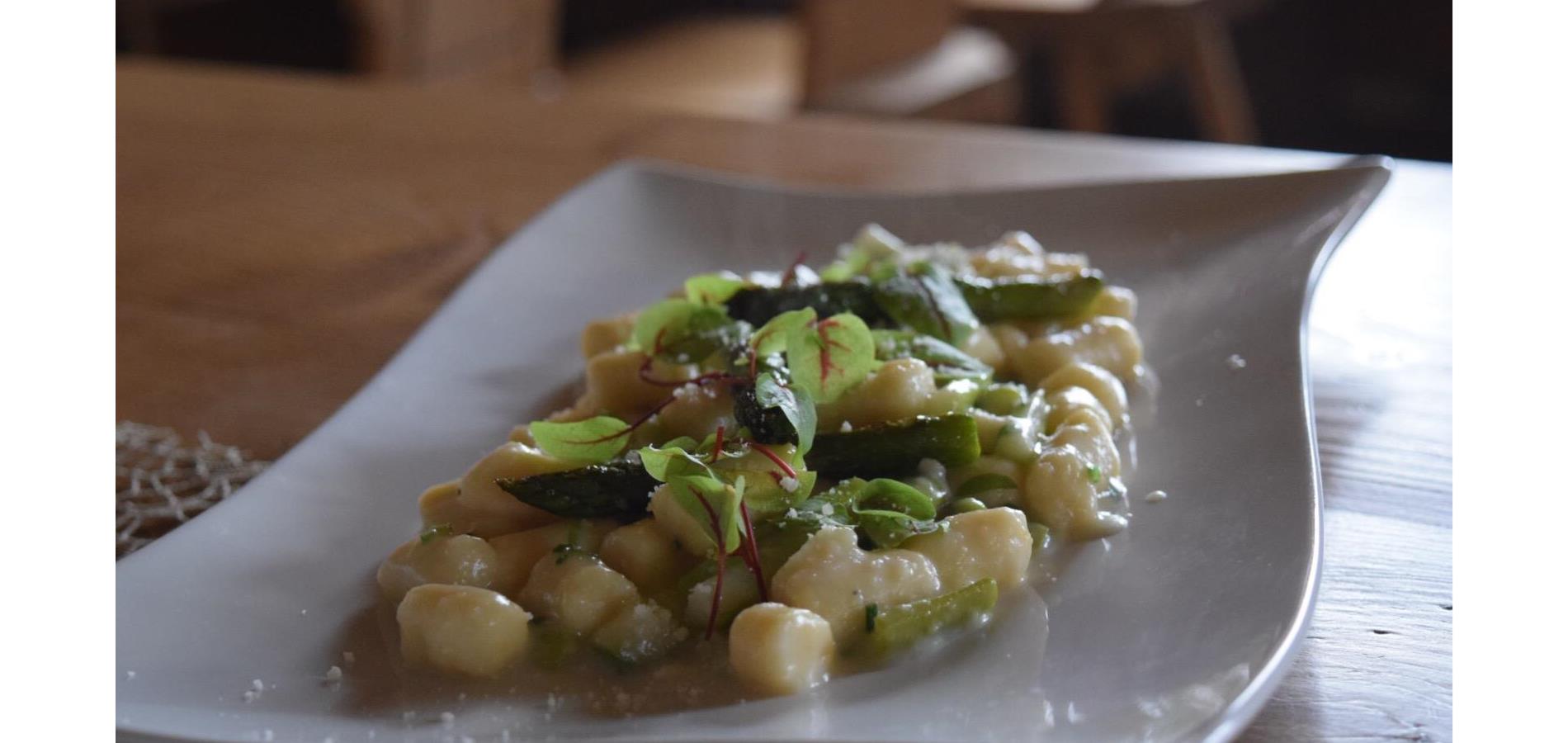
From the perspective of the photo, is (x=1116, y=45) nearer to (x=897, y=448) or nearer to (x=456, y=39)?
(x=456, y=39)

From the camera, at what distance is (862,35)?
14.3 feet

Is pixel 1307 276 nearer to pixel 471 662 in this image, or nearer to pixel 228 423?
pixel 471 662

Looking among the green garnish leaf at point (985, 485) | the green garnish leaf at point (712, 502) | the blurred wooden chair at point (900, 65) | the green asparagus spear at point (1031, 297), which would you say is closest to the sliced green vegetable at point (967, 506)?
the green garnish leaf at point (985, 485)

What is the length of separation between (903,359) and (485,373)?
0.54 metres

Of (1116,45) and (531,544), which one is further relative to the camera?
(1116,45)

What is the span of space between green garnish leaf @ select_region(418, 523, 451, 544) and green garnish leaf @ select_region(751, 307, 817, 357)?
0.33m

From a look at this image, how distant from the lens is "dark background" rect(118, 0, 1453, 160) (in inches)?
216

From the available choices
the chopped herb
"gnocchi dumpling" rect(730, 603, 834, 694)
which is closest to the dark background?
the chopped herb

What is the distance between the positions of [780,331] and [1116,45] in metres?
3.23

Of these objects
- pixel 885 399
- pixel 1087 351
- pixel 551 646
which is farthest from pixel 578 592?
pixel 1087 351

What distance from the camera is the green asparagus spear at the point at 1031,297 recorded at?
5.45ft

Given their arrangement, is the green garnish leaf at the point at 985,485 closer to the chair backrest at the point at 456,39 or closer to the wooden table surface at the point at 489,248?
the wooden table surface at the point at 489,248

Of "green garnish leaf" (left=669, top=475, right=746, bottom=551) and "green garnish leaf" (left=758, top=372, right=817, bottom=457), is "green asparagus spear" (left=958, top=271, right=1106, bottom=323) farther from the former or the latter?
"green garnish leaf" (left=669, top=475, right=746, bottom=551)

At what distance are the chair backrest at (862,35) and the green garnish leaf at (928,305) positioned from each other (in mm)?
2743
